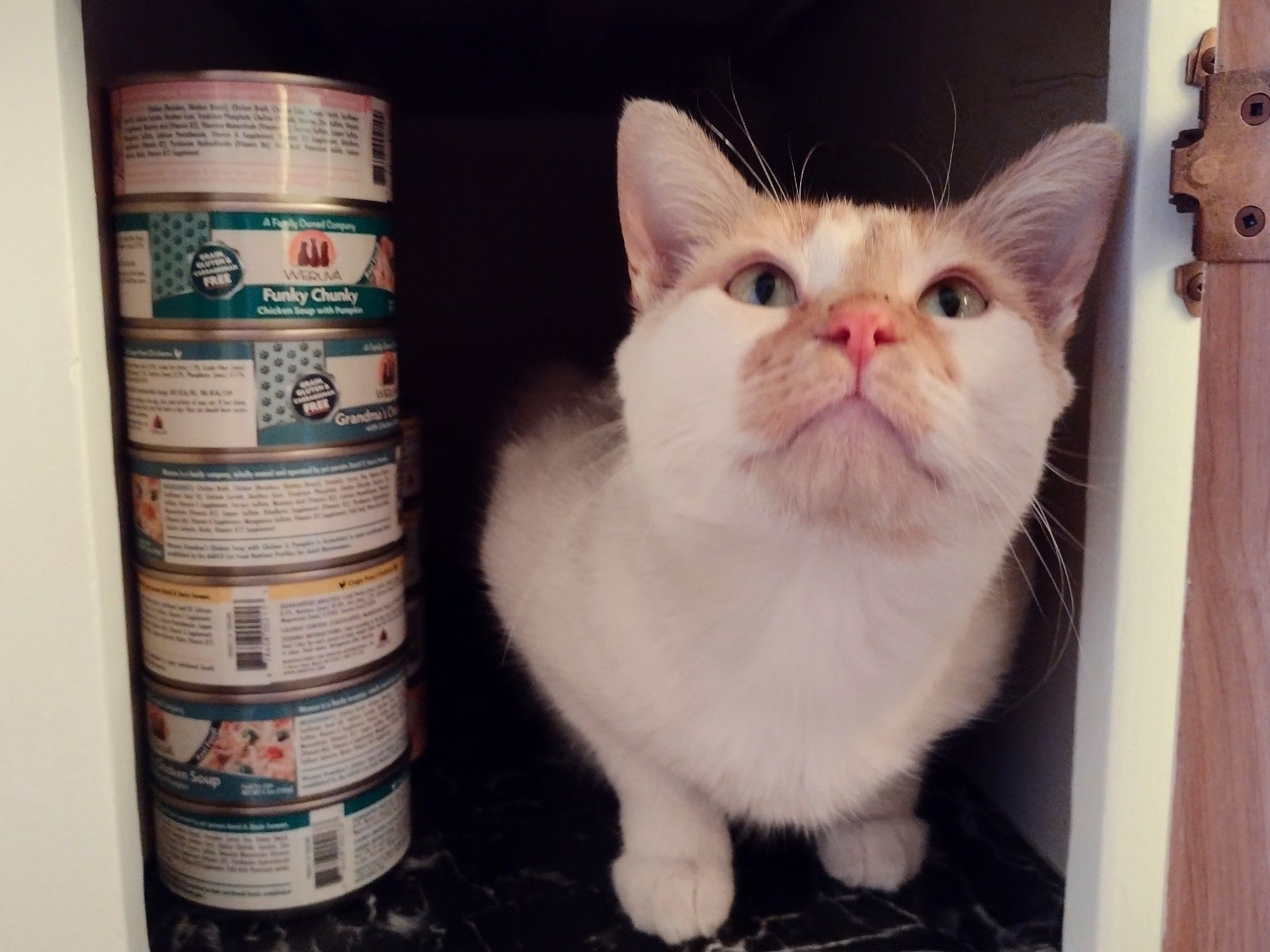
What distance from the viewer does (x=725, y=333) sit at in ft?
2.45

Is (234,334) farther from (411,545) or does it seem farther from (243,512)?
(411,545)

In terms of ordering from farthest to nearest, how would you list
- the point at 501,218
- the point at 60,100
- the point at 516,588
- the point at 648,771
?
the point at 501,218 < the point at 516,588 < the point at 648,771 < the point at 60,100

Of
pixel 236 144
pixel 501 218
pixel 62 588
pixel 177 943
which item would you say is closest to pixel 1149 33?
pixel 236 144

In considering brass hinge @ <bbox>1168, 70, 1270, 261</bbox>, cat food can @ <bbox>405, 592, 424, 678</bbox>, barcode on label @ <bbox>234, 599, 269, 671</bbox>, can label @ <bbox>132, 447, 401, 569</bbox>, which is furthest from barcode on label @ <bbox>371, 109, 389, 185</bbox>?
brass hinge @ <bbox>1168, 70, 1270, 261</bbox>

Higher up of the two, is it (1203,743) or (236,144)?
(236,144)

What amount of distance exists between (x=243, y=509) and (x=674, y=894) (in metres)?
0.49

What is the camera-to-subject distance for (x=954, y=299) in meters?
0.80

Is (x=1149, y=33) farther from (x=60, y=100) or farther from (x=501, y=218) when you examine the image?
(x=501, y=218)

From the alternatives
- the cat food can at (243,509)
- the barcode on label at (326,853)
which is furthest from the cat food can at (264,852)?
the cat food can at (243,509)

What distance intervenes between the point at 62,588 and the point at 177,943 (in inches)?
13.9

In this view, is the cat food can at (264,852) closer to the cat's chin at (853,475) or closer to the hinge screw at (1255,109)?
the cat's chin at (853,475)

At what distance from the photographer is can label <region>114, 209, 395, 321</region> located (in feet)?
2.56

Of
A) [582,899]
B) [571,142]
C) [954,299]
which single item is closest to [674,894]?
[582,899]

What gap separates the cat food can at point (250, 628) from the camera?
2.70 ft
